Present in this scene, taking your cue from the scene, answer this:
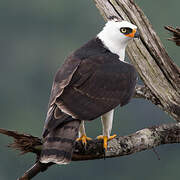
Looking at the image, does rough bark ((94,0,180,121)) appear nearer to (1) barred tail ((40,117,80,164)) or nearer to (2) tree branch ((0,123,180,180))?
(2) tree branch ((0,123,180,180))

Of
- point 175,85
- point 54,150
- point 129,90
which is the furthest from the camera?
point 175,85

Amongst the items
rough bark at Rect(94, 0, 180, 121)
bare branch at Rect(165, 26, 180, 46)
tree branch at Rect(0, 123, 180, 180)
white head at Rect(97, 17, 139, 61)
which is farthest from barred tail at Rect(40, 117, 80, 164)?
bare branch at Rect(165, 26, 180, 46)

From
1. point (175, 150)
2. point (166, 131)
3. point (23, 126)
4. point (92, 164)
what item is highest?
point (166, 131)

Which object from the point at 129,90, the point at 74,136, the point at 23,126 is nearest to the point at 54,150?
the point at 74,136

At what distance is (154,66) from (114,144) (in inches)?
63.6

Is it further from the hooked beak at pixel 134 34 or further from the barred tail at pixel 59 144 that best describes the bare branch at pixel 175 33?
the barred tail at pixel 59 144

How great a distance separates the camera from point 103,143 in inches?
216

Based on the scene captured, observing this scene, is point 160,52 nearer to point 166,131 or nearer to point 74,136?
point 166,131

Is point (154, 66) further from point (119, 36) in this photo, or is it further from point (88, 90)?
point (88, 90)

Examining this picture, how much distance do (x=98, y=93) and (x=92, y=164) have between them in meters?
46.6

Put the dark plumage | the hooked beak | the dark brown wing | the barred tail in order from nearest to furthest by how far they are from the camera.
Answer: the barred tail < the dark plumage < the dark brown wing < the hooked beak

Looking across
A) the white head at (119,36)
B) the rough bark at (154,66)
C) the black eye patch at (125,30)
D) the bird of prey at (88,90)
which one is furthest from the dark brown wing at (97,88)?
the rough bark at (154,66)

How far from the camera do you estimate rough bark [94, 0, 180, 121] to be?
6754mm

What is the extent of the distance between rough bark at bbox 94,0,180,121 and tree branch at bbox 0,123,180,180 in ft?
2.22
